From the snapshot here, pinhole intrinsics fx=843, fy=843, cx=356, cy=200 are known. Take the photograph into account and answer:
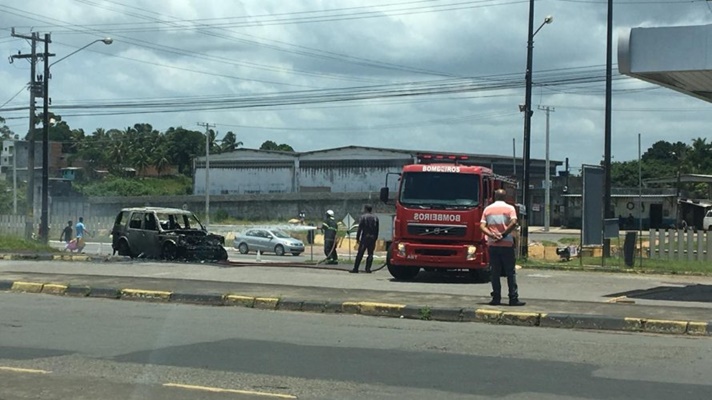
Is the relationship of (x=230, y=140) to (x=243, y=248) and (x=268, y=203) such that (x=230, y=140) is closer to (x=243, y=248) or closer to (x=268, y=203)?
(x=268, y=203)

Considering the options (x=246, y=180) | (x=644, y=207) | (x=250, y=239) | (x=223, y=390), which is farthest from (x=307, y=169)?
(x=223, y=390)

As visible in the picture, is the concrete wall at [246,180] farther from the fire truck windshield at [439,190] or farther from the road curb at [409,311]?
the road curb at [409,311]

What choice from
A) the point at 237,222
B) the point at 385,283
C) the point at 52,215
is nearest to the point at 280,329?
the point at 385,283

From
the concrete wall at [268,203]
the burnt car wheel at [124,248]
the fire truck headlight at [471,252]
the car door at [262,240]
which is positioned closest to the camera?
the fire truck headlight at [471,252]

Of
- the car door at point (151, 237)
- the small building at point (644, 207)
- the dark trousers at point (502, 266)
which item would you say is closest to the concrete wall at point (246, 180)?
the small building at point (644, 207)

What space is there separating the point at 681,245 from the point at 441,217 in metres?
10.9

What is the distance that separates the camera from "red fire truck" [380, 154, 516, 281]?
18406mm

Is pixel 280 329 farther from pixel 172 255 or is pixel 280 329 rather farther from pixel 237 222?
pixel 237 222

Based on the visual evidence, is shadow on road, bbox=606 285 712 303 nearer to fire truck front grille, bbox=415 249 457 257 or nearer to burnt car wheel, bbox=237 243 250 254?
fire truck front grille, bbox=415 249 457 257

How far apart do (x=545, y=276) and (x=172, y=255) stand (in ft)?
36.1

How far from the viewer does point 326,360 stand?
370 inches

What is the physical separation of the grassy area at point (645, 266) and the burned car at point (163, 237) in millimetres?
9531

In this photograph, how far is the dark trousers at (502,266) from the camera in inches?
532

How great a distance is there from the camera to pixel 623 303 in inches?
567
